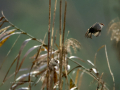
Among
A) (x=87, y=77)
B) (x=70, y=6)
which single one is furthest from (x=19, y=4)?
(x=87, y=77)

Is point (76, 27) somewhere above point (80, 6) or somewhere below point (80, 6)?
below

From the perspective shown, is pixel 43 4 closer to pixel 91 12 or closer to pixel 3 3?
pixel 3 3

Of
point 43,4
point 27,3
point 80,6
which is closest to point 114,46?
point 80,6

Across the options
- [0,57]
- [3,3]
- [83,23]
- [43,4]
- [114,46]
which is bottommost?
[114,46]

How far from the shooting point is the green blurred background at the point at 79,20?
2.02 m

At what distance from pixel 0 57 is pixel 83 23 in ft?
3.68

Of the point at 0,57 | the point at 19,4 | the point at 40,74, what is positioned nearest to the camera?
the point at 40,74

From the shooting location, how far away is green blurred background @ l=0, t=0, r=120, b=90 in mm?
2023

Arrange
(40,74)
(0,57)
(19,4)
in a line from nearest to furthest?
1. (40,74)
2. (0,57)
3. (19,4)

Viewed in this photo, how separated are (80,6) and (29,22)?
0.71m

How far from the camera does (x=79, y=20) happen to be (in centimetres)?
210

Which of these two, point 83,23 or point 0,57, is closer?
point 0,57

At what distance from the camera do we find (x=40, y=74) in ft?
2.60

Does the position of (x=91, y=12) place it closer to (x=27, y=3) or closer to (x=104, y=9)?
(x=104, y=9)
